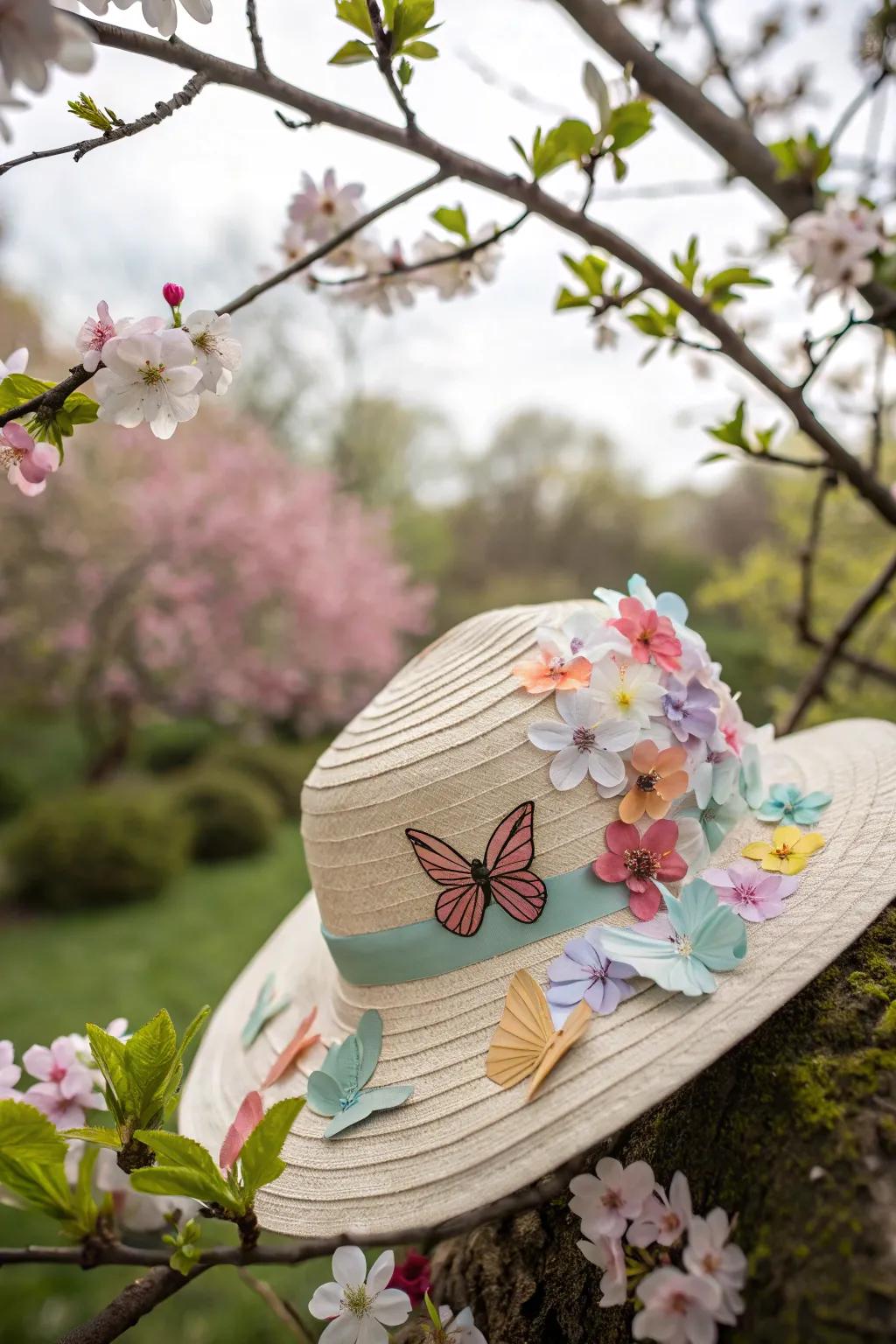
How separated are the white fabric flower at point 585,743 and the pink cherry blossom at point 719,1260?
0.47 m

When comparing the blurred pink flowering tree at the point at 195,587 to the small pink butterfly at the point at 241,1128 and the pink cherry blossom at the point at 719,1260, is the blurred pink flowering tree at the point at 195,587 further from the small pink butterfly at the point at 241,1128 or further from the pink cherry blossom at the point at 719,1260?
the pink cherry blossom at the point at 719,1260

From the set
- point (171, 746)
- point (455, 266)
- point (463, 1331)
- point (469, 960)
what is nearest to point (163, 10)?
point (455, 266)

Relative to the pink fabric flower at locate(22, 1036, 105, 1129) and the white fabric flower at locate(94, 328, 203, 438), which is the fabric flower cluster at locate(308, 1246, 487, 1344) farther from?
the white fabric flower at locate(94, 328, 203, 438)

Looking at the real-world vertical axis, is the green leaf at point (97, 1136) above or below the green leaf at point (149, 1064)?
below

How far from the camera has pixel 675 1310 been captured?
795 mm

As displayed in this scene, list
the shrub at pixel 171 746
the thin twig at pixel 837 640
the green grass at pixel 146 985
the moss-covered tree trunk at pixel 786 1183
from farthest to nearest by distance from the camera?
the shrub at pixel 171 746
the green grass at pixel 146 985
the thin twig at pixel 837 640
the moss-covered tree trunk at pixel 786 1183

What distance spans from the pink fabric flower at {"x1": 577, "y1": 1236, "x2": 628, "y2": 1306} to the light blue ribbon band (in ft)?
1.06

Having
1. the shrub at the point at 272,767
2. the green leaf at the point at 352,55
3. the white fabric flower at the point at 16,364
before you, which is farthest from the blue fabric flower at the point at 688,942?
the shrub at the point at 272,767

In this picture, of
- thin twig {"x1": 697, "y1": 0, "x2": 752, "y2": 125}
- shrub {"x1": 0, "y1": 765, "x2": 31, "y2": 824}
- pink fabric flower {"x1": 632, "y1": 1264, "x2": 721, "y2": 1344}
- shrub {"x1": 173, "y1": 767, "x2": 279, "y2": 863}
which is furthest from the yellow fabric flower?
shrub {"x1": 0, "y1": 765, "x2": 31, "y2": 824}

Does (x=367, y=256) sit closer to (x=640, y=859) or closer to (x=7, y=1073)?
(x=640, y=859)

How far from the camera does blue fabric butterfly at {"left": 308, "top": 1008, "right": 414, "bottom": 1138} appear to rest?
104cm

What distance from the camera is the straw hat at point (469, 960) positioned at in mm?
867

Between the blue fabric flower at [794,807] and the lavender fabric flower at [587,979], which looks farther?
the blue fabric flower at [794,807]

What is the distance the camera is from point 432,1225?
2.74 feet
